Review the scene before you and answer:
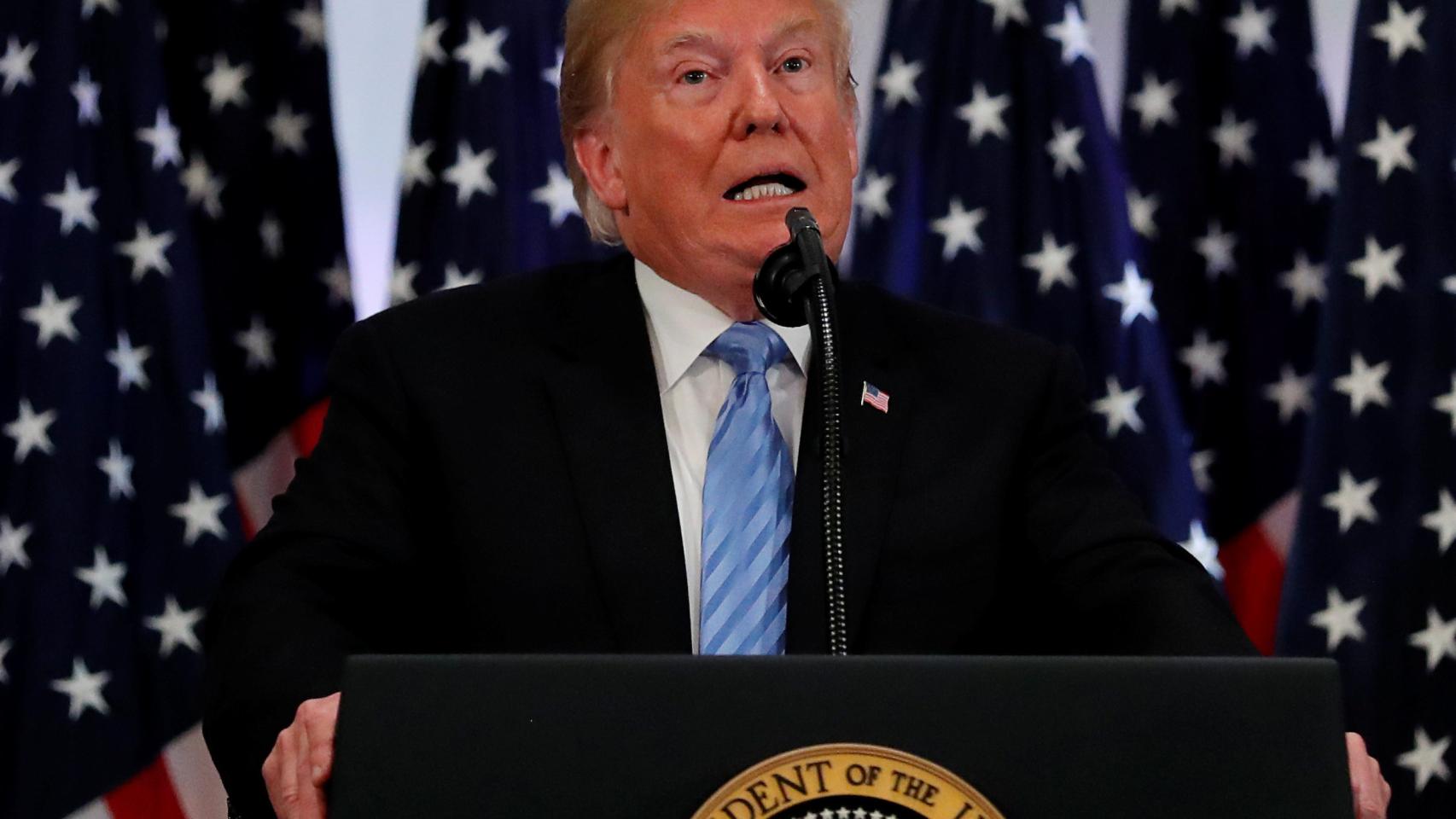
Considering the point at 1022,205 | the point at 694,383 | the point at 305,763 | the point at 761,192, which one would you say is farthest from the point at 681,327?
the point at 1022,205

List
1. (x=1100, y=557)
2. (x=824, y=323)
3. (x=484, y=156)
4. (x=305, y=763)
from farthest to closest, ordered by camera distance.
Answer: (x=484, y=156) → (x=1100, y=557) → (x=824, y=323) → (x=305, y=763)

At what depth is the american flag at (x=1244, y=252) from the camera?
3307 mm

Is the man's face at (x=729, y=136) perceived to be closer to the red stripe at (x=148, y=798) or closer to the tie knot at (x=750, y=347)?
the tie knot at (x=750, y=347)

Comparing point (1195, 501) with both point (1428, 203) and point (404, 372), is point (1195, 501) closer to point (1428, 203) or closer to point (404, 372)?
point (1428, 203)

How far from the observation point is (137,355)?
→ 123 inches

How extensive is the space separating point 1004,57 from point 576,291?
1451 mm

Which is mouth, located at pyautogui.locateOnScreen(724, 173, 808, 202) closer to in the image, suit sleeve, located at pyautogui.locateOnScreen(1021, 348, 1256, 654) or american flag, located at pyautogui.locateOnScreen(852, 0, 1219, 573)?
suit sleeve, located at pyautogui.locateOnScreen(1021, 348, 1256, 654)

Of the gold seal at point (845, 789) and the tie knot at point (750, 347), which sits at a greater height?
the tie knot at point (750, 347)

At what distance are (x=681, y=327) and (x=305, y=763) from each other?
39.7 inches

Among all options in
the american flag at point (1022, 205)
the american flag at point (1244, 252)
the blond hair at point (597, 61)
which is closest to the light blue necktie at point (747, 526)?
the blond hair at point (597, 61)

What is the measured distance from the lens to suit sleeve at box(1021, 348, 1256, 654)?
1.72 metres

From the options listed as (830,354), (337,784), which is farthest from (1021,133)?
(337,784)

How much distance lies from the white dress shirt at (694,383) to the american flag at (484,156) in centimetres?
110

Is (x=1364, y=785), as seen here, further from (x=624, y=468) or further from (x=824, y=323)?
(x=624, y=468)
